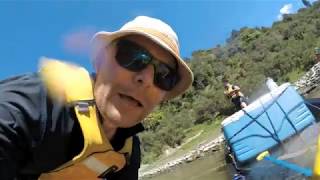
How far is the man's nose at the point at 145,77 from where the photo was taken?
1880mm

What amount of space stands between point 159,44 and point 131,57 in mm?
113

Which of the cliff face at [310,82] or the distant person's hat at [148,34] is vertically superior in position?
the distant person's hat at [148,34]

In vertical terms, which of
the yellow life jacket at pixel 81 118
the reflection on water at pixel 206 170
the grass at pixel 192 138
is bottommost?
the reflection on water at pixel 206 170

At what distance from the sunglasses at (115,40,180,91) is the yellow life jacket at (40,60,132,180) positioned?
0.15m

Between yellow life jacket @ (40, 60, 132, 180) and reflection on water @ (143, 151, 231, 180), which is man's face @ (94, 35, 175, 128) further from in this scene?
reflection on water @ (143, 151, 231, 180)

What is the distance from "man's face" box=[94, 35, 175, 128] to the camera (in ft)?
6.01

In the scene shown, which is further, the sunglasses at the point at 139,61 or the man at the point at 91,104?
the sunglasses at the point at 139,61

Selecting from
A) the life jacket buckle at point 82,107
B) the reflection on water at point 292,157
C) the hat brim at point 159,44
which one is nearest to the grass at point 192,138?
the reflection on water at point 292,157

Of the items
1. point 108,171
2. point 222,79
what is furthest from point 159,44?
point 222,79

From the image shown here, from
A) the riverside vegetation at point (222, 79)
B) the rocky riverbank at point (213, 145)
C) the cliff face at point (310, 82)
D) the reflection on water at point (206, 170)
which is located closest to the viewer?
the reflection on water at point (206, 170)

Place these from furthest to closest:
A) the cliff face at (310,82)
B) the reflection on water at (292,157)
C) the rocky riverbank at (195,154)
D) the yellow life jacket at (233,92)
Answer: the rocky riverbank at (195,154) < the cliff face at (310,82) < the yellow life jacket at (233,92) < the reflection on water at (292,157)

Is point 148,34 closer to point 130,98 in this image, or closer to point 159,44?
point 159,44

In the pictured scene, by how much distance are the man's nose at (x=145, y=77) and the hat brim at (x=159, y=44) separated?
0.10 meters

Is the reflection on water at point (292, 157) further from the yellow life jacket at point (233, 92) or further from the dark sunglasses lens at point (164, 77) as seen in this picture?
the dark sunglasses lens at point (164, 77)
